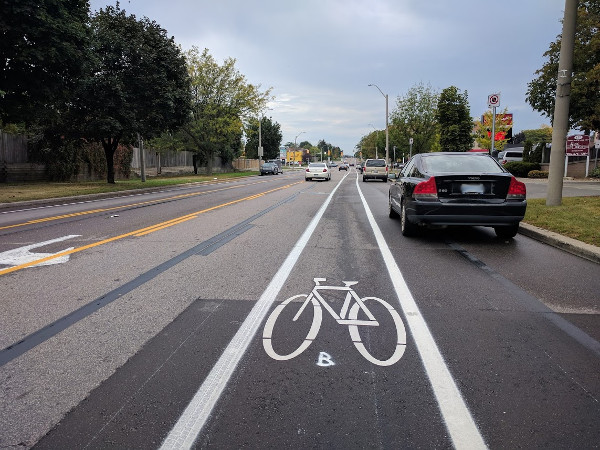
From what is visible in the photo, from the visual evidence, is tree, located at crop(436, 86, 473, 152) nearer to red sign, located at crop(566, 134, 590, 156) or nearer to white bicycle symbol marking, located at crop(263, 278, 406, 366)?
red sign, located at crop(566, 134, 590, 156)

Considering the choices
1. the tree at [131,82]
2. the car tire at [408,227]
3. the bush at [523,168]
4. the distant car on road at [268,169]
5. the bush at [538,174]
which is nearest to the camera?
the car tire at [408,227]

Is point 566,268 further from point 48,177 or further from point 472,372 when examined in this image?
point 48,177

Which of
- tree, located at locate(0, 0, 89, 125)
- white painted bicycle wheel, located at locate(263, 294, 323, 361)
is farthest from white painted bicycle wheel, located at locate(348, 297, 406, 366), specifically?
tree, located at locate(0, 0, 89, 125)

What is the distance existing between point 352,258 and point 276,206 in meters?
8.42

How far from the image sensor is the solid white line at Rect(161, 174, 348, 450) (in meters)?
2.53

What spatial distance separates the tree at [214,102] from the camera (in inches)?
1767

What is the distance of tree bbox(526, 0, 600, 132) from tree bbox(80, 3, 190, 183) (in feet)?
69.3

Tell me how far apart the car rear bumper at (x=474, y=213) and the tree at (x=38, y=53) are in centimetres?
1419

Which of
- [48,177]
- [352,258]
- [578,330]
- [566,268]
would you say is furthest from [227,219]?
[48,177]

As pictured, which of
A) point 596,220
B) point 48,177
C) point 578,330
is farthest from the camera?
point 48,177

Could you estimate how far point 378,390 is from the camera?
3049mm

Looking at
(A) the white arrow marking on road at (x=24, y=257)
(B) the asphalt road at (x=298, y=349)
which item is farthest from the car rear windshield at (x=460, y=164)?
(A) the white arrow marking on road at (x=24, y=257)

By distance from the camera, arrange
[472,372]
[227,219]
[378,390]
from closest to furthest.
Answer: [378,390] < [472,372] < [227,219]

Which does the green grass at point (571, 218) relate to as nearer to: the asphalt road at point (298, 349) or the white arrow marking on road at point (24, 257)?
the asphalt road at point (298, 349)
